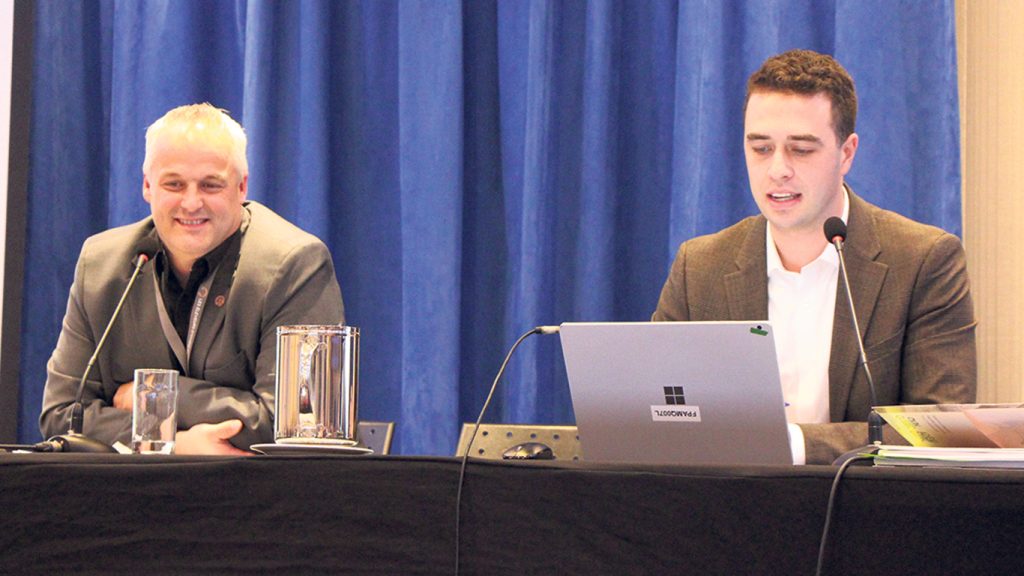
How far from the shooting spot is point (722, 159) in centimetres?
308

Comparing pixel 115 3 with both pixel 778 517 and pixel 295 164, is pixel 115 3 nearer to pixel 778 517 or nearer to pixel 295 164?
pixel 295 164

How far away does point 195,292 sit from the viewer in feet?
8.47

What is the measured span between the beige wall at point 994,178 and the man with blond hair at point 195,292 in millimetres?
1613

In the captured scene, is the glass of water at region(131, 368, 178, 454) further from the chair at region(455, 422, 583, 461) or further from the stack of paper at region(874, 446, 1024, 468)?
the stack of paper at region(874, 446, 1024, 468)

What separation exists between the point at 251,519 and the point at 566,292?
6.51 ft

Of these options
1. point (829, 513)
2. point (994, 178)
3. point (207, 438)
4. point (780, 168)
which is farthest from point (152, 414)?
point (994, 178)

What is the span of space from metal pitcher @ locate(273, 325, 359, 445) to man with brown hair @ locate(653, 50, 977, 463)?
924mm

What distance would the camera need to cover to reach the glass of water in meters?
1.82

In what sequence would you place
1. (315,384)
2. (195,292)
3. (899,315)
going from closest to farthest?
(315,384)
(899,315)
(195,292)

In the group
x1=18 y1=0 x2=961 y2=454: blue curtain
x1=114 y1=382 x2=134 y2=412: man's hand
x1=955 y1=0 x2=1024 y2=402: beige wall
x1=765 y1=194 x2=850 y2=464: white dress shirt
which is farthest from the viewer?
x1=18 y1=0 x2=961 y2=454: blue curtain

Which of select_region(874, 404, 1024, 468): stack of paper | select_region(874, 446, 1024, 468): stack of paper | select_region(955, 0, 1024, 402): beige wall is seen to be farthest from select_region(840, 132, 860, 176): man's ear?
select_region(874, 446, 1024, 468): stack of paper

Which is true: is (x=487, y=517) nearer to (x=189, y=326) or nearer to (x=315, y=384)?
(x=315, y=384)

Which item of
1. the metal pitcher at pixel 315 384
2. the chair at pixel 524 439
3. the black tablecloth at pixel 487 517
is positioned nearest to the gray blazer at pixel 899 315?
the chair at pixel 524 439

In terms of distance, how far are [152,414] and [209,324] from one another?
70cm
